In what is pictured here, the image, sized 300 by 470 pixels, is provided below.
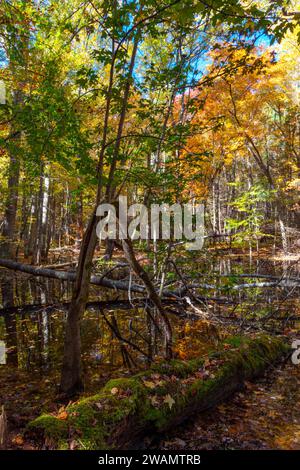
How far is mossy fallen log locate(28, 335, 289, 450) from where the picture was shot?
8.84ft

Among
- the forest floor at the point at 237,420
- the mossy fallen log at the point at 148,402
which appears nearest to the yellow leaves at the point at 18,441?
the forest floor at the point at 237,420

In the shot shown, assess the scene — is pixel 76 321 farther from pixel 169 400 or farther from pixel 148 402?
pixel 169 400

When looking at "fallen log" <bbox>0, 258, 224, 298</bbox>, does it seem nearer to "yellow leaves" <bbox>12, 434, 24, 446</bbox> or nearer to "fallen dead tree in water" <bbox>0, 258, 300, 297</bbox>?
"fallen dead tree in water" <bbox>0, 258, 300, 297</bbox>

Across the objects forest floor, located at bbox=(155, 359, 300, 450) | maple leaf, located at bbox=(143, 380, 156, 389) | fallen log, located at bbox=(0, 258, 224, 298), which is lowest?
forest floor, located at bbox=(155, 359, 300, 450)

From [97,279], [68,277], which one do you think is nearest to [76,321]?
[97,279]

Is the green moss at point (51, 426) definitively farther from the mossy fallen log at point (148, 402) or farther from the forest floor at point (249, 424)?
the forest floor at point (249, 424)

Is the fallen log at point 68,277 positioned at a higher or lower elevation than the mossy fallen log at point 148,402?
higher

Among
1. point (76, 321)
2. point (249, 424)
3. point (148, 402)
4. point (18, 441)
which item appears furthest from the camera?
point (76, 321)

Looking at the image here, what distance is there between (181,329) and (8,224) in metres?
12.2

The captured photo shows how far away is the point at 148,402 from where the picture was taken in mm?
3320

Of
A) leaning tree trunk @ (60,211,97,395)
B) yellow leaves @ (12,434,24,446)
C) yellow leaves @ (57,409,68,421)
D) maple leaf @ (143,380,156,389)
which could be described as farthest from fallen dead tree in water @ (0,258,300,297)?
yellow leaves @ (12,434,24,446)

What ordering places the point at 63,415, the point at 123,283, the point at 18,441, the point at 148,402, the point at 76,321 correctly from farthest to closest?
1. the point at 123,283
2. the point at 76,321
3. the point at 148,402
4. the point at 63,415
5. the point at 18,441

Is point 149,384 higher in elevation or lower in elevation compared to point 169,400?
higher

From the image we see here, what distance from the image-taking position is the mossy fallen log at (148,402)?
2.69 meters
